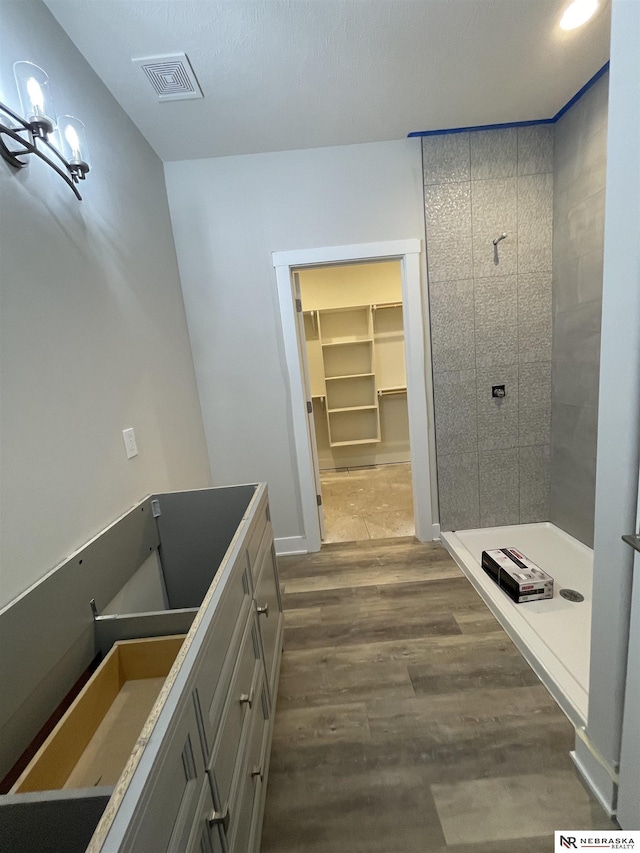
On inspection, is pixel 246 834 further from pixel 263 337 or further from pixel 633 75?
pixel 263 337

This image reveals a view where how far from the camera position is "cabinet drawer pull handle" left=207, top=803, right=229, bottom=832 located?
2.38ft

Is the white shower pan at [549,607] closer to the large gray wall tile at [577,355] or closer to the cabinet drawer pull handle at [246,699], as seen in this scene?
the large gray wall tile at [577,355]

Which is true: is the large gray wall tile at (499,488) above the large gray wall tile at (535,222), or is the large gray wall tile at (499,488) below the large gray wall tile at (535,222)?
below

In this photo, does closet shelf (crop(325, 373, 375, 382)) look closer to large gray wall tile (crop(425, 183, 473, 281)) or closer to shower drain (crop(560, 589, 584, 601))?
large gray wall tile (crop(425, 183, 473, 281))

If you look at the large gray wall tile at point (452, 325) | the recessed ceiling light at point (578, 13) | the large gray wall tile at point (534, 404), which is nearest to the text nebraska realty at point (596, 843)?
the large gray wall tile at point (534, 404)

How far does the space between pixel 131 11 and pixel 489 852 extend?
305 cm

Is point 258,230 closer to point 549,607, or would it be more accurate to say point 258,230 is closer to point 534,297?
point 534,297

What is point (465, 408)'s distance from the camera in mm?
2553

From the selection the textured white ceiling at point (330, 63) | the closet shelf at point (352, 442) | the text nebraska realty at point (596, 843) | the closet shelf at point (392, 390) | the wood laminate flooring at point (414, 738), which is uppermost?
the textured white ceiling at point (330, 63)

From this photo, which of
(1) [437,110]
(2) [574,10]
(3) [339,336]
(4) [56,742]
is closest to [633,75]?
(2) [574,10]

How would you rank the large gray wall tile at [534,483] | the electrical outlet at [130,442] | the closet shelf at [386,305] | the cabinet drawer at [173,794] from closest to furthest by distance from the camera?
1. the cabinet drawer at [173,794]
2. the electrical outlet at [130,442]
3. the large gray wall tile at [534,483]
4. the closet shelf at [386,305]

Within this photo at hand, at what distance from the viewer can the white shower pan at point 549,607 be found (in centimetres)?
150

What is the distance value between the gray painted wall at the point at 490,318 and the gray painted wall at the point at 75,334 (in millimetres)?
1758

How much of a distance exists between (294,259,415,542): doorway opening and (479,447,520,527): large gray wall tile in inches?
50.5
